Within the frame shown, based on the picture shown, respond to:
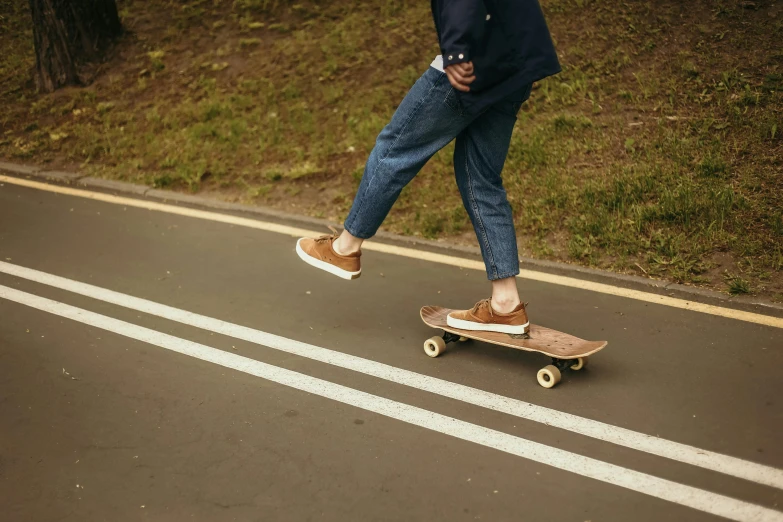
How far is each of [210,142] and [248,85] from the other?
1.20 meters

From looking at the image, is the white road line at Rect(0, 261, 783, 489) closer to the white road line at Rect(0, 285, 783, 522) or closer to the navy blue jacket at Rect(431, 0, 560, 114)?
the white road line at Rect(0, 285, 783, 522)

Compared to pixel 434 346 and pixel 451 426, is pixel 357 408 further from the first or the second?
pixel 434 346

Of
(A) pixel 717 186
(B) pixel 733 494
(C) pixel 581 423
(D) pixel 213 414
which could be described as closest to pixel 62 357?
(D) pixel 213 414

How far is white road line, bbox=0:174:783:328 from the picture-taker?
476 cm

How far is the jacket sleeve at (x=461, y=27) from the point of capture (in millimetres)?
3613

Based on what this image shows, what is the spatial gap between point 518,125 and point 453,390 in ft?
13.7

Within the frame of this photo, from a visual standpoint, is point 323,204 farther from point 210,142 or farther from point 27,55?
point 27,55

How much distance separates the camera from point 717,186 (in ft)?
19.9

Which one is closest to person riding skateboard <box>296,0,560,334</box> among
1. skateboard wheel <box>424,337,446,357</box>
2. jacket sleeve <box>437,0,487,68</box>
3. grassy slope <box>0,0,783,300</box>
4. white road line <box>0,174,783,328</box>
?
jacket sleeve <box>437,0,487,68</box>

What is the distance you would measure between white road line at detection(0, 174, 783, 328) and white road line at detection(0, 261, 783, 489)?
1512 mm

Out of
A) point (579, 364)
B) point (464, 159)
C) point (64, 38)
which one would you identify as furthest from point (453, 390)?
point (64, 38)

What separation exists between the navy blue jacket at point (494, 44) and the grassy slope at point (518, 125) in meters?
2.10

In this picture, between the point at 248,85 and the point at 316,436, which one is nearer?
the point at 316,436

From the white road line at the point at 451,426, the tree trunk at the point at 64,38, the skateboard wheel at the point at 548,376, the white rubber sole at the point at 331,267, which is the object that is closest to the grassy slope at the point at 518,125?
the tree trunk at the point at 64,38
